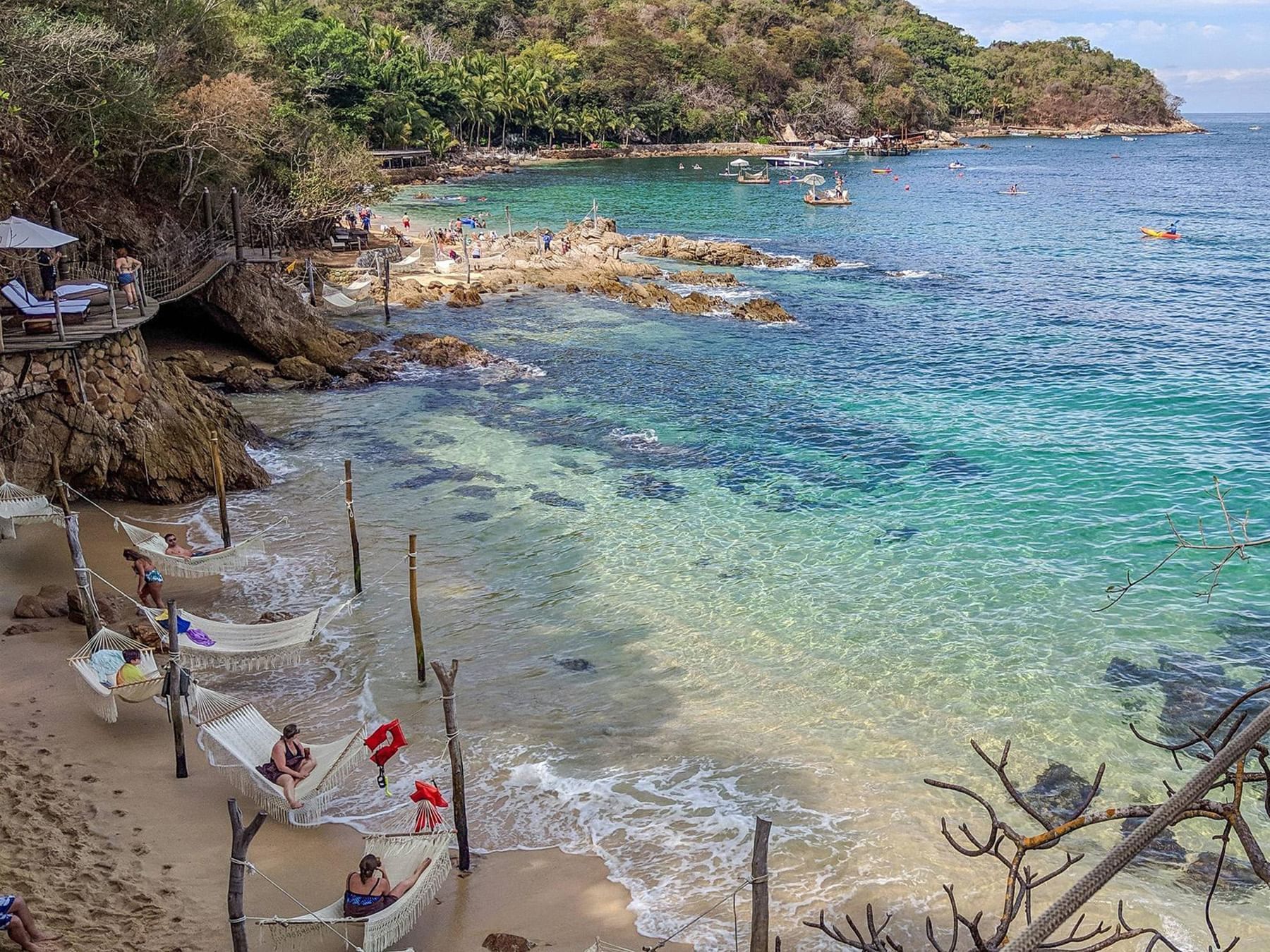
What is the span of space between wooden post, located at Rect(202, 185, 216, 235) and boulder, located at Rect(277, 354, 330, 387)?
11.8 feet

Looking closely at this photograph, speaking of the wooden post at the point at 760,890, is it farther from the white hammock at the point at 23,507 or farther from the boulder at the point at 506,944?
the white hammock at the point at 23,507

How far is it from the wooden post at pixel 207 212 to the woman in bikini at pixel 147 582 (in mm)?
13361

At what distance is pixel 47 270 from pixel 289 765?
12728 millimetres

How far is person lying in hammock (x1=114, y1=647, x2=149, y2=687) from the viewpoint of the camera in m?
10.8

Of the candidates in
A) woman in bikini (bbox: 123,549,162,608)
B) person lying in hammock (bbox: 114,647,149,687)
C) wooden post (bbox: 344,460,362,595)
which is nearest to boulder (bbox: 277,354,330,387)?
wooden post (bbox: 344,460,362,595)

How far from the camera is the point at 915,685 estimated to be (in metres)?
12.2

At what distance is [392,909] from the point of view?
25.8ft

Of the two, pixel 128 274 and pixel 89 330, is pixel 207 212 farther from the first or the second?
pixel 89 330

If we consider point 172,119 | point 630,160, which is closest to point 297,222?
point 172,119

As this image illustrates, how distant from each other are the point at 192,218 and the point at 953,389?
1958 centimetres

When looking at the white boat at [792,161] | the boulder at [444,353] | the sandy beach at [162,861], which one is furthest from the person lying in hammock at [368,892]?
the white boat at [792,161]

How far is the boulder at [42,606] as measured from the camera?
12.8m

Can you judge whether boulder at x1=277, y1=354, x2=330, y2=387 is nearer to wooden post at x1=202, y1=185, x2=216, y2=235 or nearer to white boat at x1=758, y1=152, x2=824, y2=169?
wooden post at x1=202, y1=185, x2=216, y2=235

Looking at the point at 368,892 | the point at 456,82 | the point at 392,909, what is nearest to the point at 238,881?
the point at 368,892
